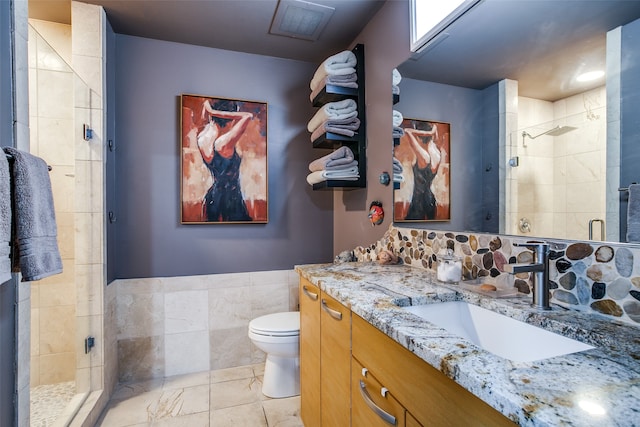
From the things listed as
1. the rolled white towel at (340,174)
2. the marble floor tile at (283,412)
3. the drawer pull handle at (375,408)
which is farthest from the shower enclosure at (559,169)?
the marble floor tile at (283,412)

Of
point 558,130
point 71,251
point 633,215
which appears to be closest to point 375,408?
point 633,215

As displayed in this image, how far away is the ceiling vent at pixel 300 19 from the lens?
195 cm

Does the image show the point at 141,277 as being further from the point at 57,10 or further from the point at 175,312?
the point at 57,10

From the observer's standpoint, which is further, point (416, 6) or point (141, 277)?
point (141, 277)

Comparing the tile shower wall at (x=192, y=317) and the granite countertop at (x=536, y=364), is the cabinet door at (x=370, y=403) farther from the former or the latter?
the tile shower wall at (x=192, y=317)

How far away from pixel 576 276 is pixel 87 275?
2.42 meters

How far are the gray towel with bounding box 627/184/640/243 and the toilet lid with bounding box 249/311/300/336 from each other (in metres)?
1.63

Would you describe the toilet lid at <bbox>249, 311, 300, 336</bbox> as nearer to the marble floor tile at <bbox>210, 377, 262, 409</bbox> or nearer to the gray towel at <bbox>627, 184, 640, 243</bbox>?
the marble floor tile at <bbox>210, 377, 262, 409</bbox>

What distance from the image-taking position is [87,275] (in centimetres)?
197

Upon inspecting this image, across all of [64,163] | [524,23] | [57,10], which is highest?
[57,10]

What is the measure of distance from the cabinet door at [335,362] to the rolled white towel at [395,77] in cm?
126

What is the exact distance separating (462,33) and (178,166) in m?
2.00

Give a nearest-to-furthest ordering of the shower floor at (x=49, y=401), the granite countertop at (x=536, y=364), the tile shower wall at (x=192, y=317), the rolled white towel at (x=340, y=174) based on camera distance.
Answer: the granite countertop at (x=536, y=364)
the shower floor at (x=49, y=401)
the rolled white towel at (x=340, y=174)
the tile shower wall at (x=192, y=317)

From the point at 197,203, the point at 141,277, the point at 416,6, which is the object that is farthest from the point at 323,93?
the point at 141,277
